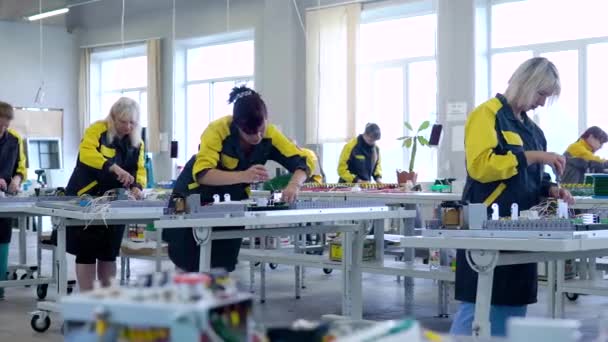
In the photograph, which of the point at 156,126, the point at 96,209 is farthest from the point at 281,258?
the point at 156,126

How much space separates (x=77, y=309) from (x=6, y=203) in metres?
3.91

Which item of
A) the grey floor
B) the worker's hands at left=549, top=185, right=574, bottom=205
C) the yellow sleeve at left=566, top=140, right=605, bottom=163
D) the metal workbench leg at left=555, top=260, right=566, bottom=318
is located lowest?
the grey floor

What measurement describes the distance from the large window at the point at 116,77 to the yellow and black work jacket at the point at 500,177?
10578 mm

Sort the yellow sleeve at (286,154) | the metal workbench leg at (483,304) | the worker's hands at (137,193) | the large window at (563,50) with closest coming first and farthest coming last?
the metal workbench leg at (483,304)
the yellow sleeve at (286,154)
the worker's hands at (137,193)
the large window at (563,50)

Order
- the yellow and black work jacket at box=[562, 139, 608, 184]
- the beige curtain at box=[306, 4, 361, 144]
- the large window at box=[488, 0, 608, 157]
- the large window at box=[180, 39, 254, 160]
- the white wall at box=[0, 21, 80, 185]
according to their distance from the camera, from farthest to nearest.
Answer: the white wall at box=[0, 21, 80, 185], the large window at box=[180, 39, 254, 160], the beige curtain at box=[306, 4, 361, 144], the large window at box=[488, 0, 608, 157], the yellow and black work jacket at box=[562, 139, 608, 184]

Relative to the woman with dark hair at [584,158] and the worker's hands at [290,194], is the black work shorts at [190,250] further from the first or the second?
the woman with dark hair at [584,158]

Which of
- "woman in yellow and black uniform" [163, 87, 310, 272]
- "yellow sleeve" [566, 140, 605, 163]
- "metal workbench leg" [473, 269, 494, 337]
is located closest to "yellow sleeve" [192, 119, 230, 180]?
"woman in yellow and black uniform" [163, 87, 310, 272]

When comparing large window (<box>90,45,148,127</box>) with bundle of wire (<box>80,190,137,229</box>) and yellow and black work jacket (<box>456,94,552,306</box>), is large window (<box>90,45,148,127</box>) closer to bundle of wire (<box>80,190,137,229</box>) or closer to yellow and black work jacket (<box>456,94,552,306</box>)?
bundle of wire (<box>80,190,137,229</box>)

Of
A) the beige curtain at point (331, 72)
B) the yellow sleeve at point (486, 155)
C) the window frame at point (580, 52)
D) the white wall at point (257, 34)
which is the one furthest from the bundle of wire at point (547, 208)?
the white wall at point (257, 34)

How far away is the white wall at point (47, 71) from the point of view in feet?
41.6

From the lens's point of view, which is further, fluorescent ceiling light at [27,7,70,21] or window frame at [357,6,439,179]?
fluorescent ceiling light at [27,7,70,21]

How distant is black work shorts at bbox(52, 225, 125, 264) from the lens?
3.92 m

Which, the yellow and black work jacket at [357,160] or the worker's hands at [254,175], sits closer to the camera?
the worker's hands at [254,175]

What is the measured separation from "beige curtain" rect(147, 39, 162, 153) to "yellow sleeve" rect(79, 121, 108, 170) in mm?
8108
